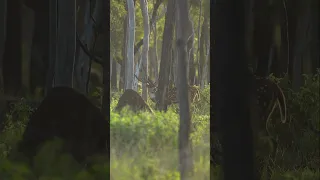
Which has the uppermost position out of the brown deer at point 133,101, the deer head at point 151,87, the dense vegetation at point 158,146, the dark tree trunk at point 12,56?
the dark tree trunk at point 12,56

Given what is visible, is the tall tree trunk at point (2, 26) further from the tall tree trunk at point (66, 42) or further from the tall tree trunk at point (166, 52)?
the tall tree trunk at point (166, 52)

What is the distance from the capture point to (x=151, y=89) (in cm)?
183

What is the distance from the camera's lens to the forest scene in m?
1.78

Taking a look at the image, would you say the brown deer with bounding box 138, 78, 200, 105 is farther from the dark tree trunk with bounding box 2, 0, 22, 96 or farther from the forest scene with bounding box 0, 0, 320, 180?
the dark tree trunk with bounding box 2, 0, 22, 96

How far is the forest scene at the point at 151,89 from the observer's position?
5.83 ft

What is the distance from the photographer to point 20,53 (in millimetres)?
1811
